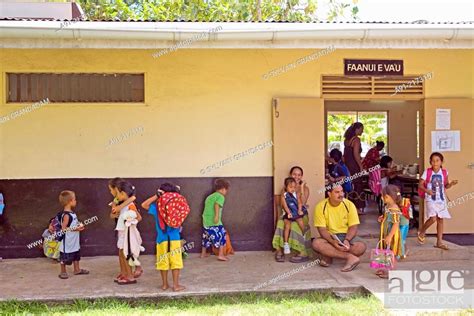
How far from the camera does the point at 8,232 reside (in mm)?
6957

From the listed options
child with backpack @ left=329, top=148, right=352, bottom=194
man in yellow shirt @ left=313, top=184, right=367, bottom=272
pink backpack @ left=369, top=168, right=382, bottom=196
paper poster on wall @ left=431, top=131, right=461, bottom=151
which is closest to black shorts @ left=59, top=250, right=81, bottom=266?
man in yellow shirt @ left=313, top=184, right=367, bottom=272

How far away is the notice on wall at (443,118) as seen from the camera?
7316 millimetres

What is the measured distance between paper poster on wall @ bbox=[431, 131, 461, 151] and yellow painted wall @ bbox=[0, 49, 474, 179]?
1.27m

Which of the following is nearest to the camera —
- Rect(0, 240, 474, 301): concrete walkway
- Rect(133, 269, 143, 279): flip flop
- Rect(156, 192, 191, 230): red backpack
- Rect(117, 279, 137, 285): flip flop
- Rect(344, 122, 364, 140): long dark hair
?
Rect(156, 192, 191, 230): red backpack

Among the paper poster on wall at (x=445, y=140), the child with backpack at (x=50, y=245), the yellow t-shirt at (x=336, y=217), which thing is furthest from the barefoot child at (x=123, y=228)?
the paper poster on wall at (x=445, y=140)

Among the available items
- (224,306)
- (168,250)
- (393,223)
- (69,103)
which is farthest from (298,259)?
(69,103)

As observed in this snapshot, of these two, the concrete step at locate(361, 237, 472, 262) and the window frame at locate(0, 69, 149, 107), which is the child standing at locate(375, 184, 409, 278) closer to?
the concrete step at locate(361, 237, 472, 262)

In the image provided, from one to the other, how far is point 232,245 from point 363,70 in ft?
10.2

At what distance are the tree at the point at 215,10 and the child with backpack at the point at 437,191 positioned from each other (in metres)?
13.4

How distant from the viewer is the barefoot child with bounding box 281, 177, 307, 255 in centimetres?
669

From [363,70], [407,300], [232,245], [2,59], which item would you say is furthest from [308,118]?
[2,59]

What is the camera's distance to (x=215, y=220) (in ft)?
22.3

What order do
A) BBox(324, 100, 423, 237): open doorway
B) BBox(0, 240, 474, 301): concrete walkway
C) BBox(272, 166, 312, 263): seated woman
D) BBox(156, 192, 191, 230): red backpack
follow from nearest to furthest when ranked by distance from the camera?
BBox(156, 192, 191, 230): red backpack < BBox(0, 240, 474, 301): concrete walkway < BBox(272, 166, 312, 263): seated woman < BBox(324, 100, 423, 237): open doorway

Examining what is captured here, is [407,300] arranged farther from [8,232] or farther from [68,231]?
[8,232]
